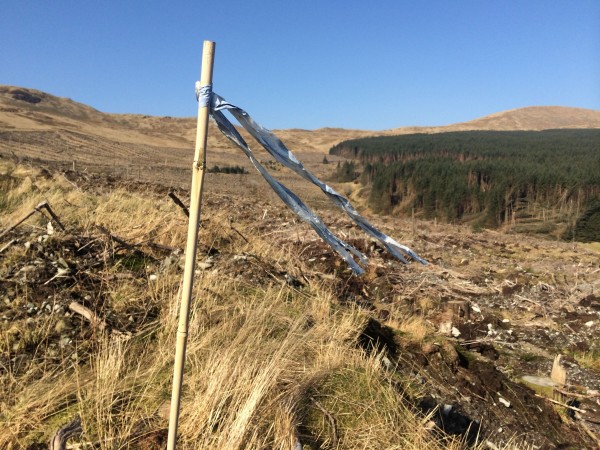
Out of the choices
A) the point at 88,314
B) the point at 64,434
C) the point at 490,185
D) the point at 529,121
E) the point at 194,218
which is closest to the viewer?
the point at 194,218

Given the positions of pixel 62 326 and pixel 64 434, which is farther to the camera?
pixel 62 326

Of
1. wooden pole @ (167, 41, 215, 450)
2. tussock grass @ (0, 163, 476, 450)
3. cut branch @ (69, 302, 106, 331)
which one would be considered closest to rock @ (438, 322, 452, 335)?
tussock grass @ (0, 163, 476, 450)

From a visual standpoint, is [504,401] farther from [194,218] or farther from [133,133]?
[133,133]

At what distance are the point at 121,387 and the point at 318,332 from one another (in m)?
1.39

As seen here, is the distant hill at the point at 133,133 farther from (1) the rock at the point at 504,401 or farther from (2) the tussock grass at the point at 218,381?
(1) the rock at the point at 504,401

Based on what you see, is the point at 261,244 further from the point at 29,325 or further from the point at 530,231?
the point at 530,231

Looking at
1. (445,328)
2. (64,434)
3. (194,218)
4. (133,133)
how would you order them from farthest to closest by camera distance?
(133,133)
(445,328)
(64,434)
(194,218)

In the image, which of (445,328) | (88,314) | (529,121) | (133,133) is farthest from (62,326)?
(529,121)

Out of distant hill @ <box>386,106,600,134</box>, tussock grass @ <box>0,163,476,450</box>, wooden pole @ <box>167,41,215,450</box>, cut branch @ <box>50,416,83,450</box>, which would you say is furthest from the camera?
distant hill @ <box>386,106,600,134</box>

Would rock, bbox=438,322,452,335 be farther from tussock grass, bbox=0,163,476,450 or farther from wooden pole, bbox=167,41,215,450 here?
wooden pole, bbox=167,41,215,450

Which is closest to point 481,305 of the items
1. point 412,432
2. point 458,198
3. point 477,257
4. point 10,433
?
point 477,257

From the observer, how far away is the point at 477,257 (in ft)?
39.4

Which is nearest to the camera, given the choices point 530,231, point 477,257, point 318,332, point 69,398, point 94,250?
point 69,398

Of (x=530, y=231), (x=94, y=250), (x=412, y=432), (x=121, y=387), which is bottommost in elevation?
(x=530, y=231)
